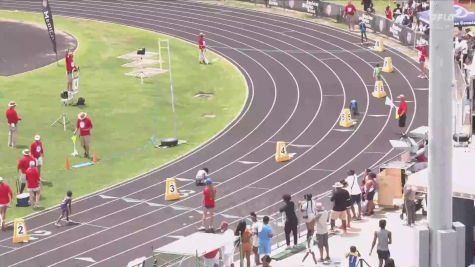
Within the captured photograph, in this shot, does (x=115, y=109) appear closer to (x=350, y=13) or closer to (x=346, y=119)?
(x=346, y=119)

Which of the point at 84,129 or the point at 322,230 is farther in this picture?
the point at 84,129

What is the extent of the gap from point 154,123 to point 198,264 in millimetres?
21201

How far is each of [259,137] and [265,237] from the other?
50.1ft

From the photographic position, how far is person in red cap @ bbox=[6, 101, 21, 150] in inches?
1516

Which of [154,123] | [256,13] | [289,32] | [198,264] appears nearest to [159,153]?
[154,123]

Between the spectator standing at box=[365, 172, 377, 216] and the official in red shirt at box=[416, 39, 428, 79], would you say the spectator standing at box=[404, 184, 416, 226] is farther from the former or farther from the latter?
the official in red shirt at box=[416, 39, 428, 79]

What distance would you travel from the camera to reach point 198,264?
22.4 metres

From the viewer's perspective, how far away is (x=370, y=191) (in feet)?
96.3

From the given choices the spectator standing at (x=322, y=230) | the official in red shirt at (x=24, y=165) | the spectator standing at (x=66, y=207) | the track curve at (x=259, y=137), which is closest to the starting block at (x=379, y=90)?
the track curve at (x=259, y=137)

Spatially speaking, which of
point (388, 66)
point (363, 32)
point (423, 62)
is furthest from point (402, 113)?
point (363, 32)

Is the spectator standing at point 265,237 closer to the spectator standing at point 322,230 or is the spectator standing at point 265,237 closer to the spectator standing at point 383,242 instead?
the spectator standing at point 322,230

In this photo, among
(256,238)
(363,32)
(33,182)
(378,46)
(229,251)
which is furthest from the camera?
(363,32)

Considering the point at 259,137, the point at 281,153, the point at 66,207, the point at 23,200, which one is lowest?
the point at 259,137

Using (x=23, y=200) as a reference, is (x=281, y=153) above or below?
below
